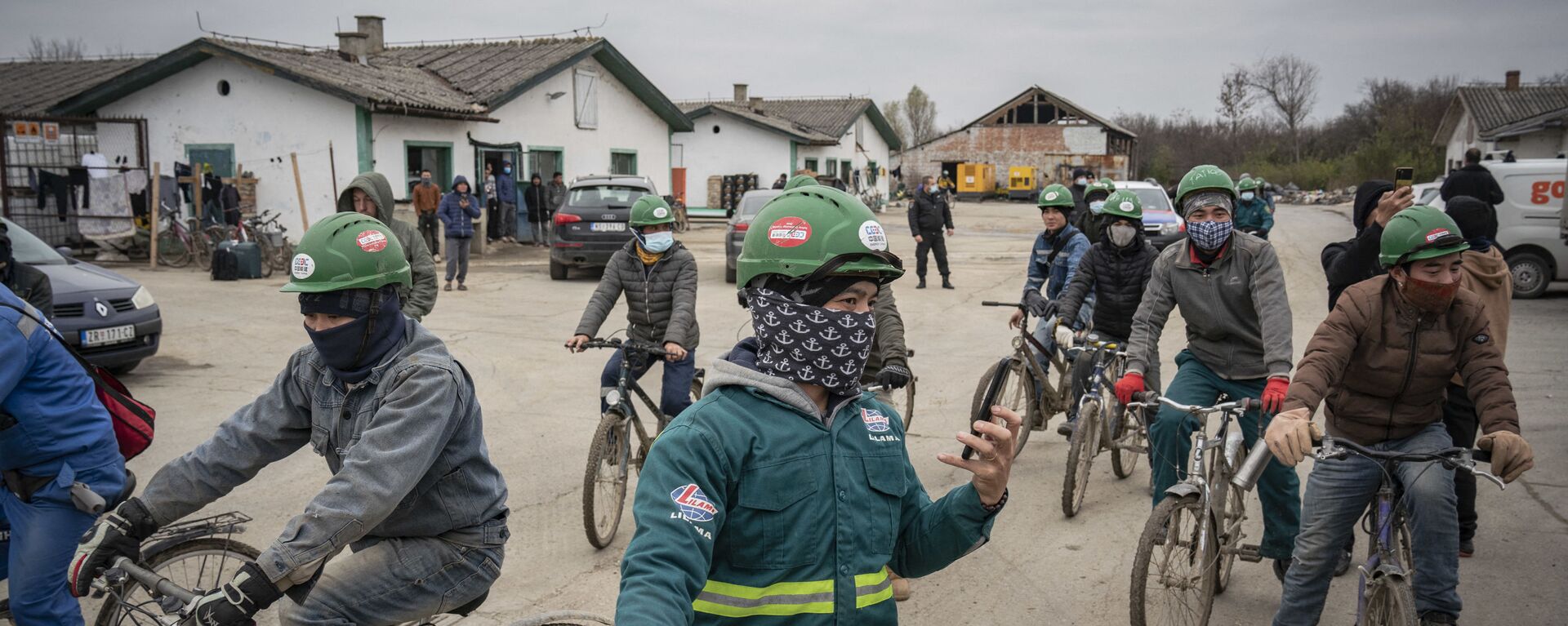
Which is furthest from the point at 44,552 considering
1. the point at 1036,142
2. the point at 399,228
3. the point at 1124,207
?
the point at 1036,142

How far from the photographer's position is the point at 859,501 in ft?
7.37

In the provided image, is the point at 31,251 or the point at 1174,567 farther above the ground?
the point at 31,251

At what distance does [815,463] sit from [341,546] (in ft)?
4.78

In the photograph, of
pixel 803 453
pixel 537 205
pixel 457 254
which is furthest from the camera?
pixel 537 205

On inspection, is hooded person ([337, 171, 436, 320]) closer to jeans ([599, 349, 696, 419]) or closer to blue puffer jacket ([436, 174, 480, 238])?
jeans ([599, 349, 696, 419])

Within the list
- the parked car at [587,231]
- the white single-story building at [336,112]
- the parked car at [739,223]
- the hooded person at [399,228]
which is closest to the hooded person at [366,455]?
the hooded person at [399,228]

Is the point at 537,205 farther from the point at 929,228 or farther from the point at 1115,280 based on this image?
the point at 1115,280

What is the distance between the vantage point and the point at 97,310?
950cm

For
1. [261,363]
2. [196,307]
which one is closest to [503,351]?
[261,363]

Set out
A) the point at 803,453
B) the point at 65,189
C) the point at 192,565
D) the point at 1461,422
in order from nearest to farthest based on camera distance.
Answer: the point at 803,453 → the point at 192,565 → the point at 1461,422 → the point at 65,189

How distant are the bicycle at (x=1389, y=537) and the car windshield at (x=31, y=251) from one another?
10.5 metres

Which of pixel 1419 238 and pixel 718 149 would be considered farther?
pixel 718 149

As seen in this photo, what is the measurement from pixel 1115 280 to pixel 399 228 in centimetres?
487

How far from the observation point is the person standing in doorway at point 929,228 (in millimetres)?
17516
